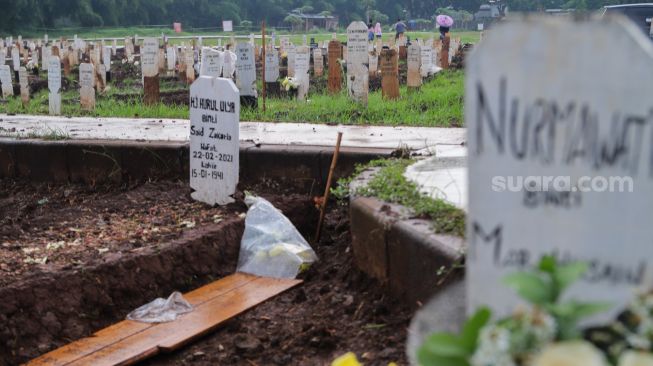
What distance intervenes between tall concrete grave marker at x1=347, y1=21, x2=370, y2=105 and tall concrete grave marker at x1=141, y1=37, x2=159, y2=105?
263 centimetres

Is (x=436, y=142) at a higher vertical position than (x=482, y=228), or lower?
lower

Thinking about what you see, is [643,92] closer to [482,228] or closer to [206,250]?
[482,228]

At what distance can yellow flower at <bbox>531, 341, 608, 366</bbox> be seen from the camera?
1.10 metres

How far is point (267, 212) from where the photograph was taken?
4.67 m

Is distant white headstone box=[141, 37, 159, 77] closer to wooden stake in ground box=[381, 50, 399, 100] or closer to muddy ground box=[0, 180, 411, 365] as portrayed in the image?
wooden stake in ground box=[381, 50, 399, 100]

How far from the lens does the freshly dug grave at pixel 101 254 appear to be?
3793 mm

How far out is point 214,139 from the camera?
5.11m

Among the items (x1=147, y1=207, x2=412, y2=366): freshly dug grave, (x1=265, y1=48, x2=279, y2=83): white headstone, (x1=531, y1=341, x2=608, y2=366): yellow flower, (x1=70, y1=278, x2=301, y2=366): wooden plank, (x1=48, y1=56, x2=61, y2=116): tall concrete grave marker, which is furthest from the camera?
(x1=265, y1=48, x2=279, y2=83): white headstone

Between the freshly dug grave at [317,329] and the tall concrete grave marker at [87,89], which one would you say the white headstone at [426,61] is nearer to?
the tall concrete grave marker at [87,89]

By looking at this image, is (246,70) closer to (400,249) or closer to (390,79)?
(390,79)

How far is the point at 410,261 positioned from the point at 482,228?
1587 millimetres

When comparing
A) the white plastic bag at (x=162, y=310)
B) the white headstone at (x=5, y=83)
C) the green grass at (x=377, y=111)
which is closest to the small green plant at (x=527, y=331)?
the white plastic bag at (x=162, y=310)

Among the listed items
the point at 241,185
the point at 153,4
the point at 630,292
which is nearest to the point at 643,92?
the point at 630,292

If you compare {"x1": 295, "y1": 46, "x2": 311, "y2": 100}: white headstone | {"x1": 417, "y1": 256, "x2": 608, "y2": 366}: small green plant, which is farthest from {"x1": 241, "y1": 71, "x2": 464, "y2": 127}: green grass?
{"x1": 417, "y1": 256, "x2": 608, "y2": 366}: small green plant
